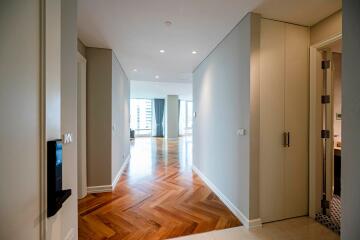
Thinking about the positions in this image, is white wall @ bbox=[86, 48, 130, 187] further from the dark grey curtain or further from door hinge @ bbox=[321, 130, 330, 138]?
the dark grey curtain

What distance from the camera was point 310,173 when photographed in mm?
2430

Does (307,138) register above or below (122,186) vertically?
above

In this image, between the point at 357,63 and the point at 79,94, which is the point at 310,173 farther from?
the point at 79,94

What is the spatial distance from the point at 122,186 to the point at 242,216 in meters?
2.30

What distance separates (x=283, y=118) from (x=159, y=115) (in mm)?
11173

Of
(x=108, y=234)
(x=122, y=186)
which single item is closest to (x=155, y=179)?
(x=122, y=186)

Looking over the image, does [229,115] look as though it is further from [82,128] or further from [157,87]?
[157,87]

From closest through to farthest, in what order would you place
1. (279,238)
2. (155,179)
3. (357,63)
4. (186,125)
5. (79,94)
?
(357,63) → (279,238) → (79,94) → (155,179) → (186,125)

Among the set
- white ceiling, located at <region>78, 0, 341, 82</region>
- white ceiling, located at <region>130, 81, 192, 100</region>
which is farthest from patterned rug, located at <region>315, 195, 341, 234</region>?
white ceiling, located at <region>130, 81, 192, 100</region>

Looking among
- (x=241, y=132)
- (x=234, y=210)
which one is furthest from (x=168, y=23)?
(x=234, y=210)

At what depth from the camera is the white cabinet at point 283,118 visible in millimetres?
2268

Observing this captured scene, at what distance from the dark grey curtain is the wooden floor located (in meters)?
9.19

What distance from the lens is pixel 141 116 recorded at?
13406 millimetres

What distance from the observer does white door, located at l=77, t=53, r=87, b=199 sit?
3.00 metres
